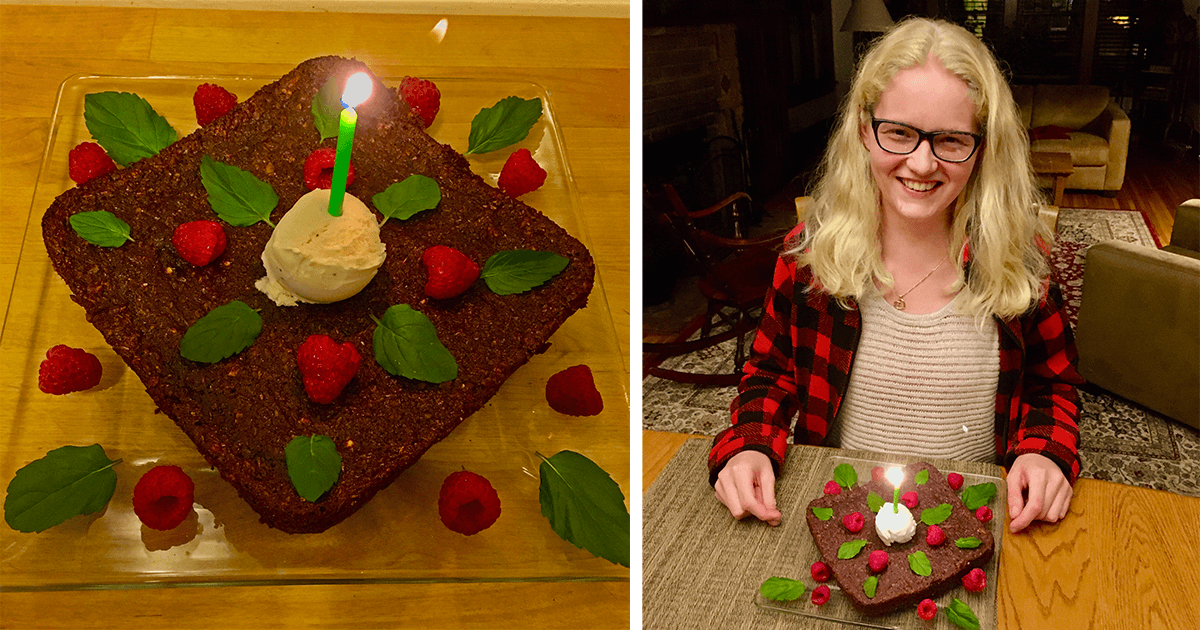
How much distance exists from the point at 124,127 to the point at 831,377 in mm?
607

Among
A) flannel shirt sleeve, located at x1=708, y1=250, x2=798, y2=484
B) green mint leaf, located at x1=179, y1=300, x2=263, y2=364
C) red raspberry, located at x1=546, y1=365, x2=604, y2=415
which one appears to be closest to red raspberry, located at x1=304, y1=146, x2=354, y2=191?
green mint leaf, located at x1=179, y1=300, x2=263, y2=364

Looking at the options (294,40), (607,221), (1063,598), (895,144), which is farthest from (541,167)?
(1063,598)

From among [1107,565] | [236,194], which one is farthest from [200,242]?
[1107,565]

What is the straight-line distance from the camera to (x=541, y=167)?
754mm

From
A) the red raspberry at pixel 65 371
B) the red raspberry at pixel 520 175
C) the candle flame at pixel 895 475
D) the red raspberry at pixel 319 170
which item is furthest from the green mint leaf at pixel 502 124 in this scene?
the candle flame at pixel 895 475

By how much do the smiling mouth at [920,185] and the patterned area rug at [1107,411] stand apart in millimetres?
84

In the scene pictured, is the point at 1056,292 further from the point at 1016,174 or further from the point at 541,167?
the point at 541,167

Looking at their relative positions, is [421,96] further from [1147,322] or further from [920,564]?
[1147,322]

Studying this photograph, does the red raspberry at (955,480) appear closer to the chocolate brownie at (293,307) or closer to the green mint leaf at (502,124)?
the chocolate brownie at (293,307)

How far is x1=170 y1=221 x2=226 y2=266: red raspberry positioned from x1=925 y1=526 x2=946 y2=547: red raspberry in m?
0.52

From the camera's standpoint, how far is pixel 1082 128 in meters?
0.43

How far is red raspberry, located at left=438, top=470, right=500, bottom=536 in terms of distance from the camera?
558mm

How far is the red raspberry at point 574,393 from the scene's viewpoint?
0.62 metres

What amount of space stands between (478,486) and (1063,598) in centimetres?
36
